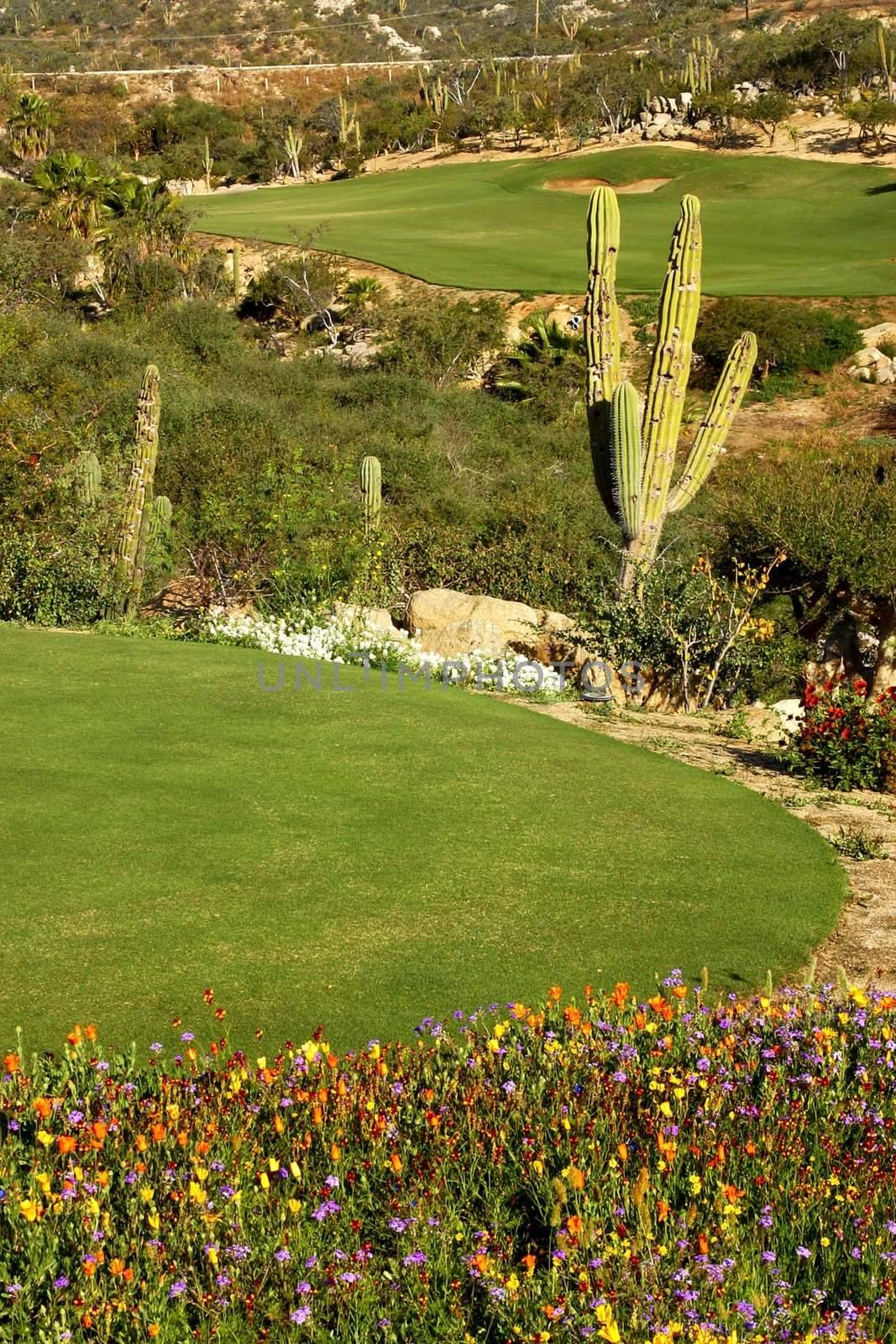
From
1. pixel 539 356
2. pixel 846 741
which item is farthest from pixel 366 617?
pixel 539 356

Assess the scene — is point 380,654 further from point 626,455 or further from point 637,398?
point 637,398

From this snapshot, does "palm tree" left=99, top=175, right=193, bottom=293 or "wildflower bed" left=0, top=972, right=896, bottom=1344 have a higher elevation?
"palm tree" left=99, top=175, right=193, bottom=293

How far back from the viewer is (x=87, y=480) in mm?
18562

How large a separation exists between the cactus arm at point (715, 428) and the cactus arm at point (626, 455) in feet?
1.88

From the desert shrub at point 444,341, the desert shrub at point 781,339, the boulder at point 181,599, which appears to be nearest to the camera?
the boulder at point 181,599

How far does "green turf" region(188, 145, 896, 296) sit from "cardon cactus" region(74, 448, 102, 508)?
27.2 m

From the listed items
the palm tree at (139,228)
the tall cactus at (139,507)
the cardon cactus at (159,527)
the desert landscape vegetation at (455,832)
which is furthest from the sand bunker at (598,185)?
the tall cactus at (139,507)

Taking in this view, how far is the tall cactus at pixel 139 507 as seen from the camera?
1730 cm

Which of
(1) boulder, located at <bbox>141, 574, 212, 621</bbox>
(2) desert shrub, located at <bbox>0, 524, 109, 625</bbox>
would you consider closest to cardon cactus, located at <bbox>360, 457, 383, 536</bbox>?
(1) boulder, located at <bbox>141, 574, 212, 621</bbox>

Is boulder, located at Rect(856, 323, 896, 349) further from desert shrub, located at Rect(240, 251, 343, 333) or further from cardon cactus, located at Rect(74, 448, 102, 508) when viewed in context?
cardon cactus, located at Rect(74, 448, 102, 508)

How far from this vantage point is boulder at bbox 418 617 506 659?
16.5 meters

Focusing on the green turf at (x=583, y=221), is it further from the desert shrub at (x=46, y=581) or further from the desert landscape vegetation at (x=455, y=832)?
Answer: the desert shrub at (x=46, y=581)

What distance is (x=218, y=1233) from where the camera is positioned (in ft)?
11.7

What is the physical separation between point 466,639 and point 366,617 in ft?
4.13
